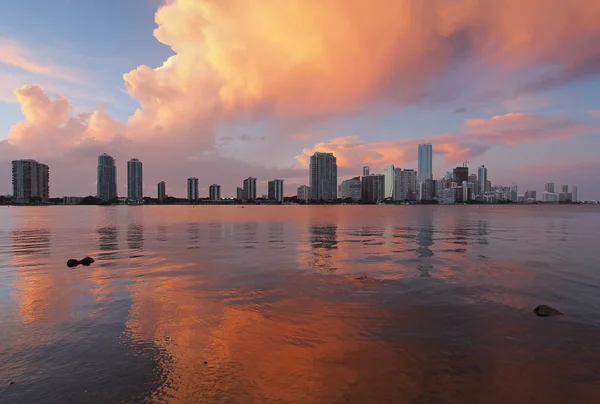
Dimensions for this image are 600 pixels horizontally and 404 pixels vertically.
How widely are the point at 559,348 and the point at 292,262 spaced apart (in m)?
23.6

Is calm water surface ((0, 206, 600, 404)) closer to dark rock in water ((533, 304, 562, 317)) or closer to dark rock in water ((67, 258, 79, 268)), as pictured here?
dark rock in water ((533, 304, 562, 317))

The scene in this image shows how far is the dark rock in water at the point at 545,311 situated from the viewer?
60.1 feet

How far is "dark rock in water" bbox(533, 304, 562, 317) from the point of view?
60.1ft

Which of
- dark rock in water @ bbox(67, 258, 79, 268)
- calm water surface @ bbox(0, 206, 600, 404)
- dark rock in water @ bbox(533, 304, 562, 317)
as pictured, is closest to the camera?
calm water surface @ bbox(0, 206, 600, 404)

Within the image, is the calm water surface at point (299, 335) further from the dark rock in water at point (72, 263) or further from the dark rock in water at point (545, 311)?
the dark rock in water at point (72, 263)

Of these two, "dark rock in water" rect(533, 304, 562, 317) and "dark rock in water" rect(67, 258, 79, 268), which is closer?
"dark rock in water" rect(533, 304, 562, 317)

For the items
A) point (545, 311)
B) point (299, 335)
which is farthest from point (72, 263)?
point (545, 311)

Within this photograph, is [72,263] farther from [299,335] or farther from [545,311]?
[545,311]

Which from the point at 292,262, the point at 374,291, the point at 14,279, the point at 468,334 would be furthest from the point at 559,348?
the point at 14,279

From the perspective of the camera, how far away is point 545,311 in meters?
18.4

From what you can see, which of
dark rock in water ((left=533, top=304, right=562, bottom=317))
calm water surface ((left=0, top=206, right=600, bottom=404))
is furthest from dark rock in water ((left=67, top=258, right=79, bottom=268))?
dark rock in water ((left=533, top=304, right=562, bottom=317))

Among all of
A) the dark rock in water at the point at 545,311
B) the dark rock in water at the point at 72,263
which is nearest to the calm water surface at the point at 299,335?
the dark rock in water at the point at 545,311

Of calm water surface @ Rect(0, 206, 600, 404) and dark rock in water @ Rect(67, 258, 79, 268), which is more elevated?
dark rock in water @ Rect(67, 258, 79, 268)

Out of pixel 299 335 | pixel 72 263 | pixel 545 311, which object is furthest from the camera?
pixel 72 263
